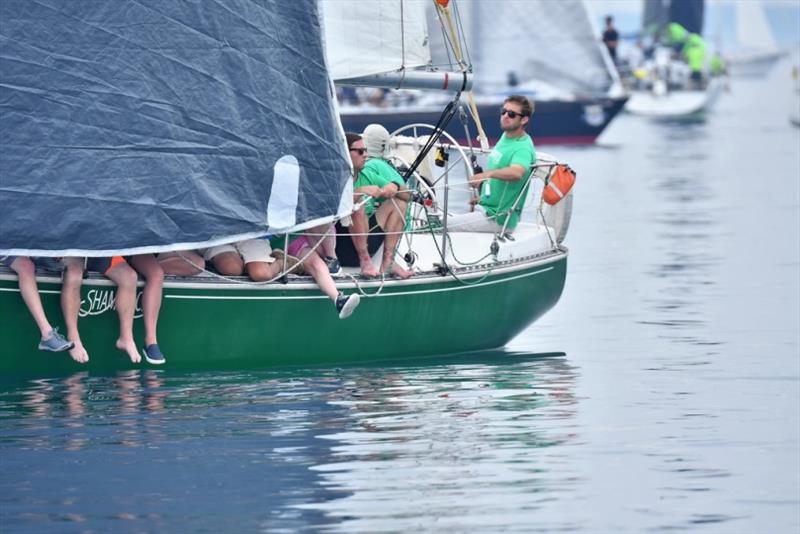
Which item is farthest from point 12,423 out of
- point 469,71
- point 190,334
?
point 469,71

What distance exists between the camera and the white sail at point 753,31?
11706 centimetres

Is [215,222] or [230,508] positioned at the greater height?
[215,222]

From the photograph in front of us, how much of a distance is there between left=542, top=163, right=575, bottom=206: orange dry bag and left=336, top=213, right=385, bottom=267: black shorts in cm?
162

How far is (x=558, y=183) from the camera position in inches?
601

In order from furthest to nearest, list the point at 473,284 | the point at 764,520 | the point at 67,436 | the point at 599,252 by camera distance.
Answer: the point at 599,252
the point at 473,284
the point at 67,436
the point at 764,520

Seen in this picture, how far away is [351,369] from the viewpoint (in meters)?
13.9

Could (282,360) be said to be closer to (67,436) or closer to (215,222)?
(215,222)

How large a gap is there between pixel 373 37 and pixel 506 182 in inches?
57.5

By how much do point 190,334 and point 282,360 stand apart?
76 centimetres

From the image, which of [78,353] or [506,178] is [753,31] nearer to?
[506,178]

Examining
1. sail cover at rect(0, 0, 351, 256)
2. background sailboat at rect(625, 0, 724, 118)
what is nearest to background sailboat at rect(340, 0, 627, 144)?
background sailboat at rect(625, 0, 724, 118)

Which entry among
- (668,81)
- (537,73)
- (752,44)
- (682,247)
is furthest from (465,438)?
(752,44)

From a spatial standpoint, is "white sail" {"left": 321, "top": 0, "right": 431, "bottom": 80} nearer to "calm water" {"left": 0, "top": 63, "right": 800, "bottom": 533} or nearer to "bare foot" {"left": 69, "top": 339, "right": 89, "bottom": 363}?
"calm water" {"left": 0, "top": 63, "right": 800, "bottom": 533}

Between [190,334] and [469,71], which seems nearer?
[190,334]
